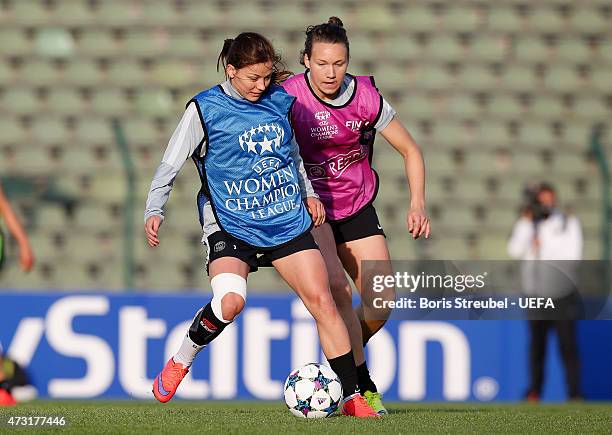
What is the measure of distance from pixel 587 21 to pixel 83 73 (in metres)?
5.69

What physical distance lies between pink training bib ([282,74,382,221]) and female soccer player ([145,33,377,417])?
258 millimetres

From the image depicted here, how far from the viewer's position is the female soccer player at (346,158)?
5867 millimetres

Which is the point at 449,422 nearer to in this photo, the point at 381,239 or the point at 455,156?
the point at 381,239

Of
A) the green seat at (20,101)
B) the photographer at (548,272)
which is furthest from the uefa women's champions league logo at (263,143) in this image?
the green seat at (20,101)

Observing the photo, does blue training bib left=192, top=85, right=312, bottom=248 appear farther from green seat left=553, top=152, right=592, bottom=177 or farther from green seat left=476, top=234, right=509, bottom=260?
green seat left=553, top=152, right=592, bottom=177

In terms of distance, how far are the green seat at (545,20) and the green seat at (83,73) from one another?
484 centimetres

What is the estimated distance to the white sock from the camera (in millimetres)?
5918

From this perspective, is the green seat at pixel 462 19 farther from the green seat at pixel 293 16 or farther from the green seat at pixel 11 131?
the green seat at pixel 11 131

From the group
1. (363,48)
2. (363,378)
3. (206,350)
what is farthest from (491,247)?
(363,378)

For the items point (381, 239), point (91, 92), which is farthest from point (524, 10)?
point (381, 239)

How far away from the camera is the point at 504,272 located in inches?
424

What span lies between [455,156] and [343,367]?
22.8 feet

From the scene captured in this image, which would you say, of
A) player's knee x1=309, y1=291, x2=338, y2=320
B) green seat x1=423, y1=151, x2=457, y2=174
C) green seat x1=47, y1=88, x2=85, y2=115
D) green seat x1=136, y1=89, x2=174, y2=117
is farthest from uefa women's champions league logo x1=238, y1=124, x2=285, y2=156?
green seat x1=47, y1=88, x2=85, y2=115

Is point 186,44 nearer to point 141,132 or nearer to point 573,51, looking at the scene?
point 141,132
